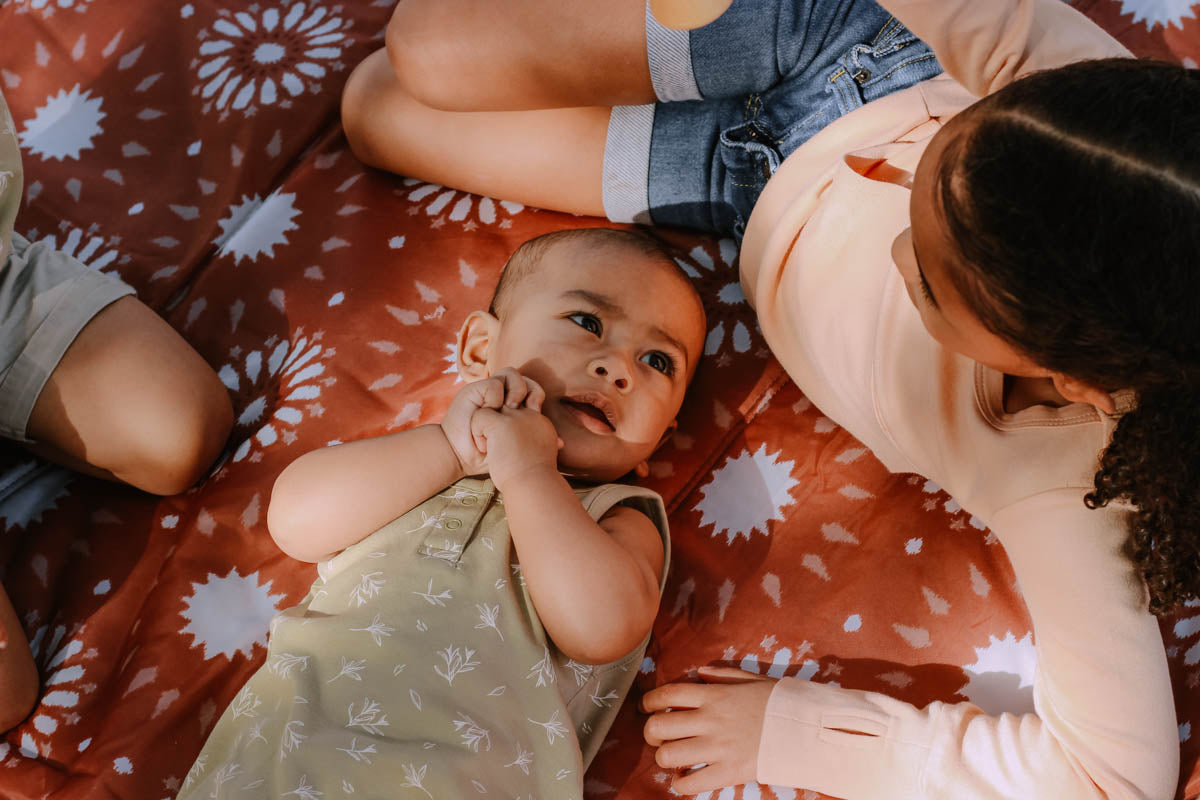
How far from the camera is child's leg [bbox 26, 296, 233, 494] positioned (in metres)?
1.17

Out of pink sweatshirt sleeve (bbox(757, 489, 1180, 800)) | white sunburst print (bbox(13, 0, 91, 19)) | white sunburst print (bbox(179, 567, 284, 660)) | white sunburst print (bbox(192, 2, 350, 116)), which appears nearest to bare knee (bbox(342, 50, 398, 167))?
white sunburst print (bbox(192, 2, 350, 116))

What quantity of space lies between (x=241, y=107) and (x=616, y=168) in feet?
2.04

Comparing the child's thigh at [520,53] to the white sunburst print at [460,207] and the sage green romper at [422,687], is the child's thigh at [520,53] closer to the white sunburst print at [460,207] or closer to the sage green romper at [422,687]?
the white sunburst print at [460,207]

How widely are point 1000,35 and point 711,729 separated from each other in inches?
28.5

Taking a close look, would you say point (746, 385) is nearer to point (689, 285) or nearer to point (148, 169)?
point (689, 285)

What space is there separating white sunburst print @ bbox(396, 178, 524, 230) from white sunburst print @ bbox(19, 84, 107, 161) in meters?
0.51

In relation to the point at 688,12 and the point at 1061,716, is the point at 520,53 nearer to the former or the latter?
the point at 688,12

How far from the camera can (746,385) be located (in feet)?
4.10

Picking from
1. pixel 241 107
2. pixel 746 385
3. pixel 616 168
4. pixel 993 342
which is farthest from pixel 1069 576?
pixel 241 107

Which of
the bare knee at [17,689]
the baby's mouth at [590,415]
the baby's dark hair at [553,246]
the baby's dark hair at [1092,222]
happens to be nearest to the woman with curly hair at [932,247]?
the baby's dark hair at [1092,222]

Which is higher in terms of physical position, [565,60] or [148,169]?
[565,60]

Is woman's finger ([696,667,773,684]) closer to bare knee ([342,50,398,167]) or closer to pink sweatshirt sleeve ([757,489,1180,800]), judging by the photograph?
pink sweatshirt sleeve ([757,489,1180,800])

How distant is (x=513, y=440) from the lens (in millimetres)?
1005

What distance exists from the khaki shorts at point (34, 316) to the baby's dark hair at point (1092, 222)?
1.02 meters
